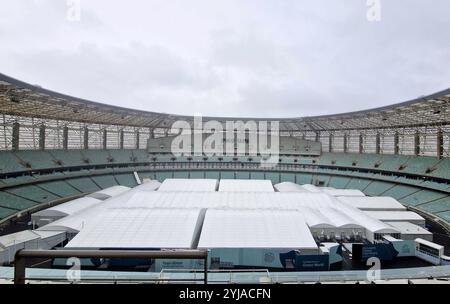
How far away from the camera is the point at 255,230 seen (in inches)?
839

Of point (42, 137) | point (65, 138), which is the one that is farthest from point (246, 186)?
point (42, 137)

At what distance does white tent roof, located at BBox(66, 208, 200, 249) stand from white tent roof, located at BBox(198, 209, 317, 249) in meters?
1.59

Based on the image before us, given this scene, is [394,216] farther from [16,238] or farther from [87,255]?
[16,238]

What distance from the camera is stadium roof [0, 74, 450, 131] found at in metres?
27.0

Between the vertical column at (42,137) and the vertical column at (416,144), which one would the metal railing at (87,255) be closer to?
the vertical column at (42,137)

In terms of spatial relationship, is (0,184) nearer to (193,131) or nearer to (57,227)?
(57,227)

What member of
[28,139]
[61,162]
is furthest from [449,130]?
[28,139]

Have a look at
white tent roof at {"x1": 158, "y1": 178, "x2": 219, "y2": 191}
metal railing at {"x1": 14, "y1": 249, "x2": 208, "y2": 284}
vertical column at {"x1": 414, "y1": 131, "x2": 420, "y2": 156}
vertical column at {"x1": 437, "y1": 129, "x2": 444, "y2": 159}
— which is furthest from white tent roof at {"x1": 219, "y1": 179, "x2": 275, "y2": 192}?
metal railing at {"x1": 14, "y1": 249, "x2": 208, "y2": 284}

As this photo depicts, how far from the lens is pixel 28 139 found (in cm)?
4178

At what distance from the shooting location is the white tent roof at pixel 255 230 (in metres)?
19.5

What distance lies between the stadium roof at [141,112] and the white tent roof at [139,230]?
593 inches

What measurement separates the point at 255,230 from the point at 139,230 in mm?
9358

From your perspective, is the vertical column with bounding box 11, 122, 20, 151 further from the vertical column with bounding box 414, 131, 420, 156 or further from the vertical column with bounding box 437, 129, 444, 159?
the vertical column with bounding box 437, 129, 444, 159
